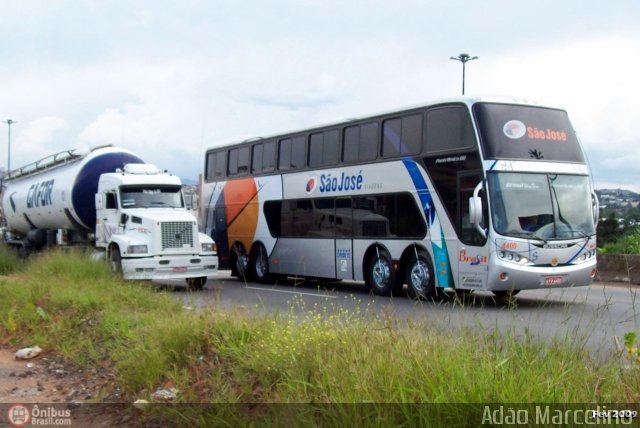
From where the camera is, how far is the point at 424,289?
575 inches

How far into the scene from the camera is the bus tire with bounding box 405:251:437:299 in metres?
14.5

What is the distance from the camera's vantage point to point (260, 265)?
20.9 metres

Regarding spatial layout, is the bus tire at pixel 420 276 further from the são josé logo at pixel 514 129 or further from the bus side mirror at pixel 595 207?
the bus side mirror at pixel 595 207

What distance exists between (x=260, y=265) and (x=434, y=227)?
7776mm

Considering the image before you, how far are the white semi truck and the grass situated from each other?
820cm

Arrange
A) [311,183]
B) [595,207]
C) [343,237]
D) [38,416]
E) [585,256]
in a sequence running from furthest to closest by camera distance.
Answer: [311,183], [343,237], [595,207], [585,256], [38,416]

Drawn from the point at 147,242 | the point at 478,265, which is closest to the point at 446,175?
the point at 478,265

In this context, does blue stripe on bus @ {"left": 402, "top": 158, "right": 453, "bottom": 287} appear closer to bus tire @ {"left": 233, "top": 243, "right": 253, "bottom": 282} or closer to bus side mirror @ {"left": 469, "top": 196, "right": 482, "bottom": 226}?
bus side mirror @ {"left": 469, "top": 196, "right": 482, "bottom": 226}

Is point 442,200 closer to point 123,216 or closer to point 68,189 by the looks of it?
point 123,216

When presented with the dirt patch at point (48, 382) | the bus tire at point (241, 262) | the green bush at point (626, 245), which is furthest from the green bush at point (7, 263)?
the green bush at point (626, 245)

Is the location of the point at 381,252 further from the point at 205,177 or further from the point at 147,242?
the point at 205,177

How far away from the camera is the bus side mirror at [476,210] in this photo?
12805 mm

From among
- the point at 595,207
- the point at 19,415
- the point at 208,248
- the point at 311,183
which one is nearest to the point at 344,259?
the point at 311,183

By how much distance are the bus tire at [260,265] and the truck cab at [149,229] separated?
2.54 metres
